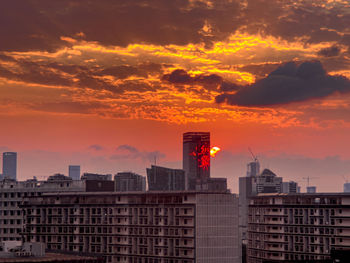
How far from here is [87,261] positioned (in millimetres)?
173625

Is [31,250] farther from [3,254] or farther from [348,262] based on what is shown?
[348,262]

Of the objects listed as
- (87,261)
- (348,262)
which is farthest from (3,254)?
(348,262)

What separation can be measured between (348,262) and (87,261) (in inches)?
2722

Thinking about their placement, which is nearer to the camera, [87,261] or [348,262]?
[87,261]

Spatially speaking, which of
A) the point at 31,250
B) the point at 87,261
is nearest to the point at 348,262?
the point at 87,261

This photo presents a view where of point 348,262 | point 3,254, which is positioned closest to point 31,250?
point 3,254

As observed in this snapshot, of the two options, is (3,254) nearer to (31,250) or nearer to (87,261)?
(31,250)

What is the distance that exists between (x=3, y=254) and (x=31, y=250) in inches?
287

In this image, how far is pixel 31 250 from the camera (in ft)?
590

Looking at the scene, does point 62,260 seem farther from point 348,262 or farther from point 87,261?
point 348,262

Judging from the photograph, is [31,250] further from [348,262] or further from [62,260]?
[348,262]

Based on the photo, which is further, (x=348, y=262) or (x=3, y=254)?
(x=348, y=262)

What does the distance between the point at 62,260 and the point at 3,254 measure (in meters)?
17.2

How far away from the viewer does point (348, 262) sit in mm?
188375
